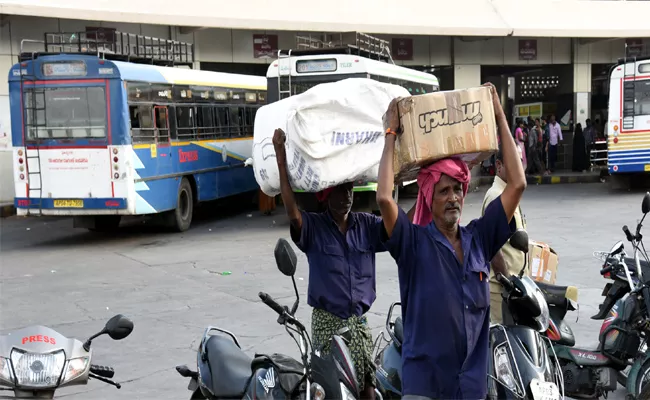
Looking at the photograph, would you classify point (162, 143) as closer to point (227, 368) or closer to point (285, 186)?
point (285, 186)

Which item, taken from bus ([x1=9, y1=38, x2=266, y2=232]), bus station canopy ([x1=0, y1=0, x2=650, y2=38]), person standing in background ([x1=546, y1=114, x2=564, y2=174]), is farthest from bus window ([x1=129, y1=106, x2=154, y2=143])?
person standing in background ([x1=546, y1=114, x2=564, y2=174])

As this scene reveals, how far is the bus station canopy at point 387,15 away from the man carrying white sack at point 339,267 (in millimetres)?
15289

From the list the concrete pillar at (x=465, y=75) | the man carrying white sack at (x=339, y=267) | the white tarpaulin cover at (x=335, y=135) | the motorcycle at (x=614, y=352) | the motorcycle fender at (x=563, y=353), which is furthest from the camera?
the concrete pillar at (x=465, y=75)

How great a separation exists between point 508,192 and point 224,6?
1934 centimetres

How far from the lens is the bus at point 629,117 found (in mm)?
19469

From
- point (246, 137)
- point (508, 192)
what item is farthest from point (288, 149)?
point (246, 137)

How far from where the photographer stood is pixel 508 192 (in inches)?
139

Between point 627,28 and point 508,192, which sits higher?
point 627,28

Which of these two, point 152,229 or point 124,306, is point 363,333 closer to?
point 124,306

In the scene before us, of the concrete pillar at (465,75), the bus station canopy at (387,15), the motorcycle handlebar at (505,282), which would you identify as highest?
the bus station canopy at (387,15)

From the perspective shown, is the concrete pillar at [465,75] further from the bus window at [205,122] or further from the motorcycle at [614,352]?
the motorcycle at [614,352]

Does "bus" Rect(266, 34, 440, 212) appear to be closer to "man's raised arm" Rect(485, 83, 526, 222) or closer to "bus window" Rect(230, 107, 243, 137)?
"bus window" Rect(230, 107, 243, 137)

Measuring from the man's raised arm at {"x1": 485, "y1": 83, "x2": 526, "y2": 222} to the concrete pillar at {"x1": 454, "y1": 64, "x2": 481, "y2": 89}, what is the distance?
902 inches

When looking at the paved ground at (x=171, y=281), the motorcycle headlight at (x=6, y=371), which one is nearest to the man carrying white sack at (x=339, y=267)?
the motorcycle headlight at (x=6, y=371)
